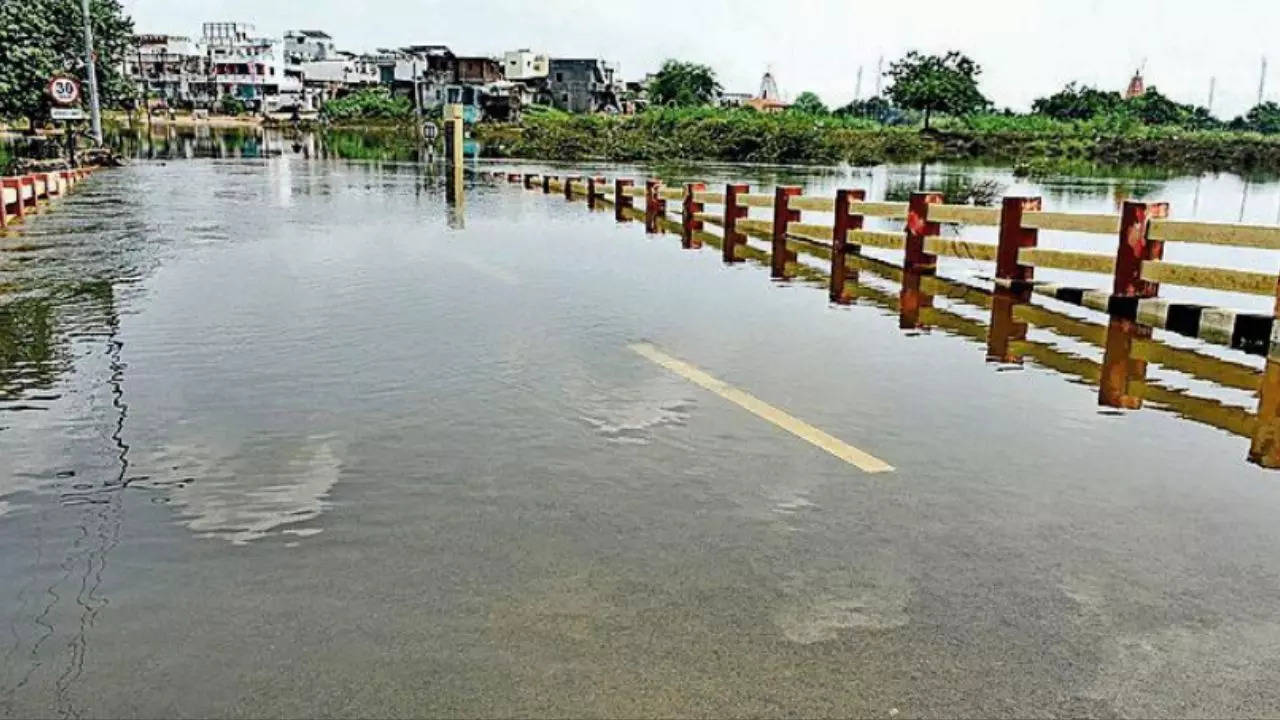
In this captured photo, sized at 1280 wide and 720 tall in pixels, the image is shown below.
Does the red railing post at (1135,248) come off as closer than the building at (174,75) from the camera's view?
Yes

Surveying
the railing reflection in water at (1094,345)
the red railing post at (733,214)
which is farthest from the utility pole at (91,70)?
the railing reflection in water at (1094,345)

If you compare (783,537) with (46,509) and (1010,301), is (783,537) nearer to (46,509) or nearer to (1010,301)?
(46,509)

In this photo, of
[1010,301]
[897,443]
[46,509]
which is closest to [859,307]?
[1010,301]

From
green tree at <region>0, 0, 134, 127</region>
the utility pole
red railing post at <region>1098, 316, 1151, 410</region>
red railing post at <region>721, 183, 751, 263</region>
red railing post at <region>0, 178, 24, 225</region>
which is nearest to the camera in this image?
red railing post at <region>1098, 316, 1151, 410</region>

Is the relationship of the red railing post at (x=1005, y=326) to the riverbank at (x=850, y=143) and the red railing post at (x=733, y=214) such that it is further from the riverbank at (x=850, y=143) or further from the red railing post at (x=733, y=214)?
the riverbank at (x=850, y=143)

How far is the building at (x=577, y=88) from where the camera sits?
360 feet

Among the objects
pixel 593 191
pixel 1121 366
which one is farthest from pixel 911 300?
pixel 593 191

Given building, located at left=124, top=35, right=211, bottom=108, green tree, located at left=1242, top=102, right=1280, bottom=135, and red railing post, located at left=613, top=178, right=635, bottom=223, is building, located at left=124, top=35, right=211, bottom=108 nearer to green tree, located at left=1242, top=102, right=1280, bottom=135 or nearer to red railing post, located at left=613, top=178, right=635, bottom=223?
green tree, located at left=1242, top=102, right=1280, bottom=135

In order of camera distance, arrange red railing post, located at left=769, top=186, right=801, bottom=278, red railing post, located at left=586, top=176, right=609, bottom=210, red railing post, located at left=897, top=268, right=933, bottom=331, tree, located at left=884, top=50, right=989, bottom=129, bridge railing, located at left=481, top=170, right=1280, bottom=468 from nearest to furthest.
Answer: bridge railing, located at left=481, top=170, right=1280, bottom=468, red railing post, located at left=897, top=268, right=933, bottom=331, red railing post, located at left=769, top=186, right=801, bottom=278, red railing post, located at left=586, top=176, right=609, bottom=210, tree, located at left=884, top=50, right=989, bottom=129

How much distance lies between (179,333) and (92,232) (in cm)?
910

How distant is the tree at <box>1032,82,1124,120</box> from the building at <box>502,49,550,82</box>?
171ft

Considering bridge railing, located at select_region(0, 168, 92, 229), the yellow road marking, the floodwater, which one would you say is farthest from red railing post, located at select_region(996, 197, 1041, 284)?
bridge railing, located at select_region(0, 168, 92, 229)

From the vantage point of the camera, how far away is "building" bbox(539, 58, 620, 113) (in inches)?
4318

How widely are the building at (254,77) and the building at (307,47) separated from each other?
419 centimetres
